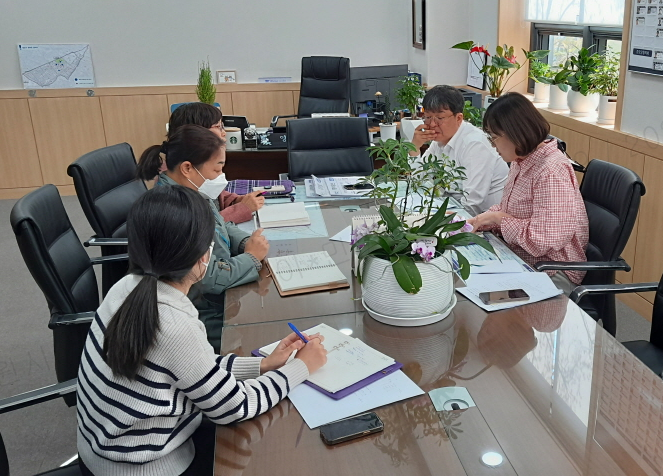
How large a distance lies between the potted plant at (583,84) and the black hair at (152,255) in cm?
307

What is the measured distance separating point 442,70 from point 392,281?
4.51 meters

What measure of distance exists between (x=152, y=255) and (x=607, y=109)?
3015mm

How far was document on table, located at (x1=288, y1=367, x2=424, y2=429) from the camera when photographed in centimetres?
125

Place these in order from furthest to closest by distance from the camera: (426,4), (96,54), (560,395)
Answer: (96,54) → (426,4) → (560,395)

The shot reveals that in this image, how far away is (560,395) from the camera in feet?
4.32

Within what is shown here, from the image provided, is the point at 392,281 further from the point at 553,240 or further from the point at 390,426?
the point at 553,240

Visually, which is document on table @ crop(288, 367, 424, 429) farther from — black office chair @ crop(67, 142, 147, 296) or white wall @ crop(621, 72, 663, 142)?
white wall @ crop(621, 72, 663, 142)

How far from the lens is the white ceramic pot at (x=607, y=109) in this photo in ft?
11.3

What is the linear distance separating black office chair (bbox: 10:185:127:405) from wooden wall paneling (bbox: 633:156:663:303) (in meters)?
2.56

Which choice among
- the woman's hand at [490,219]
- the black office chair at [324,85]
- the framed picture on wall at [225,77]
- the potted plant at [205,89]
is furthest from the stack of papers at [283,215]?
the framed picture on wall at [225,77]

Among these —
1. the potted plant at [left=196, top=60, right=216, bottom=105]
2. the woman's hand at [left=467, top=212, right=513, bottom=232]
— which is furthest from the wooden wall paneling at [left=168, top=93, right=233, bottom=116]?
the woman's hand at [left=467, top=212, right=513, bottom=232]

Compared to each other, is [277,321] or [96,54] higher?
[96,54]

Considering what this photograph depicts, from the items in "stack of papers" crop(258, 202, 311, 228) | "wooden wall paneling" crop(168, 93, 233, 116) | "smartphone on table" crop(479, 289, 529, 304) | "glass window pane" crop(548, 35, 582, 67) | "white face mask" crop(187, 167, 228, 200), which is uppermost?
"glass window pane" crop(548, 35, 582, 67)

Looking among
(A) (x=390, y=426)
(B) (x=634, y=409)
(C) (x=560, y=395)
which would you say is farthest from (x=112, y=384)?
(B) (x=634, y=409)
